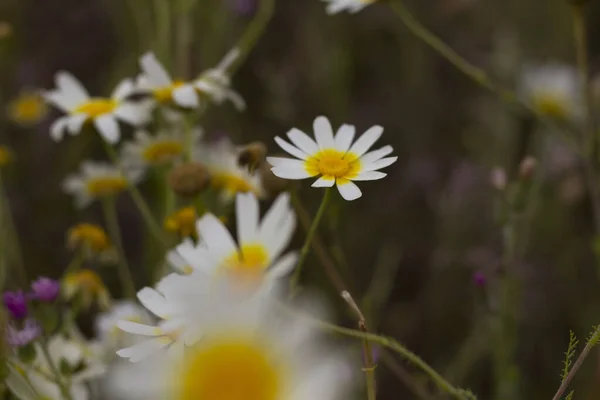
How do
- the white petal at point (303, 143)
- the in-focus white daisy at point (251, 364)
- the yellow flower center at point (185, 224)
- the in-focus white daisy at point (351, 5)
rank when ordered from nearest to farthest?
the in-focus white daisy at point (251, 364), the white petal at point (303, 143), the yellow flower center at point (185, 224), the in-focus white daisy at point (351, 5)

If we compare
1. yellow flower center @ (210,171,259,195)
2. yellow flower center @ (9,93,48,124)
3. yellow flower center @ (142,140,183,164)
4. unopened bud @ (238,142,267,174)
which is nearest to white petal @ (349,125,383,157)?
unopened bud @ (238,142,267,174)

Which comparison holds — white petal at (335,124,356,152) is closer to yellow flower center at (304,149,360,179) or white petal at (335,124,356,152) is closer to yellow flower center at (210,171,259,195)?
yellow flower center at (304,149,360,179)

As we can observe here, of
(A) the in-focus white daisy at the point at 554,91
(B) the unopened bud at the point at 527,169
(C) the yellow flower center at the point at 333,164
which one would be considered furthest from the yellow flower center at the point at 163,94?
(A) the in-focus white daisy at the point at 554,91

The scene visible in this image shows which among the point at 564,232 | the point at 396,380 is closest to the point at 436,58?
the point at 564,232

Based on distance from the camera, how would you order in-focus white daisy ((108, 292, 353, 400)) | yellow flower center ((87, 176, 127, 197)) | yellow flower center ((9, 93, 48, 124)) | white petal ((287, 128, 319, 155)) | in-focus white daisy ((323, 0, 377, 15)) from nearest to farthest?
in-focus white daisy ((108, 292, 353, 400)) → white petal ((287, 128, 319, 155)) → in-focus white daisy ((323, 0, 377, 15)) → yellow flower center ((87, 176, 127, 197)) → yellow flower center ((9, 93, 48, 124))

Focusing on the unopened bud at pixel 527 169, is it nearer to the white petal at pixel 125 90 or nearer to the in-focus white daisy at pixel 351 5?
the in-focus white daisy at pixel 351 5

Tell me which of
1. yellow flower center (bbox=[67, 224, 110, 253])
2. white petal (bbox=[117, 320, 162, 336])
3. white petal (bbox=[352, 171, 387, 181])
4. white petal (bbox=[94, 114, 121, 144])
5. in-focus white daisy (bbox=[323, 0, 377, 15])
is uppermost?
in-focus white daisy (bbox=[323, 0, 377, 15])

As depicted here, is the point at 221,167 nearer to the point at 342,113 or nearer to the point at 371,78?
the point at 342,113
